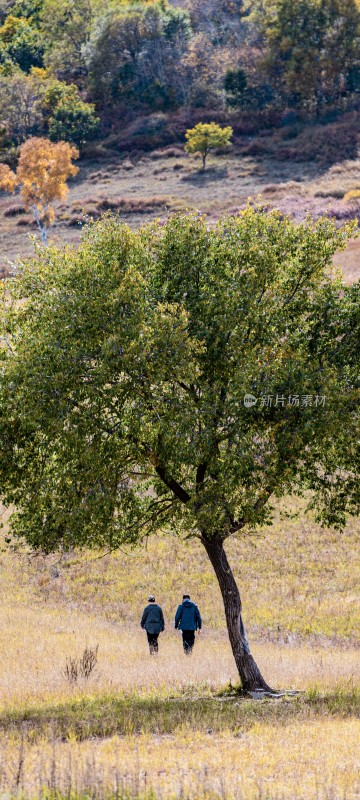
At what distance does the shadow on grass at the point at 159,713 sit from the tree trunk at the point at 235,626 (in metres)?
0.64

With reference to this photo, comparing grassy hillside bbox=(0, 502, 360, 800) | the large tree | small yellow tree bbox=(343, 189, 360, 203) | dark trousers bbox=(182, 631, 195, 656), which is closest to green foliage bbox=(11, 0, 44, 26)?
small yellow tree bbox=(343, 189, 360, 203)

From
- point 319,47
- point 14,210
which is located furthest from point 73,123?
point 319,47

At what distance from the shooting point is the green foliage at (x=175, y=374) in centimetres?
1366

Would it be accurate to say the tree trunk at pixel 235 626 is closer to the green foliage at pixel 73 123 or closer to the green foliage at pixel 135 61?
the green foliage at pixel 73 123

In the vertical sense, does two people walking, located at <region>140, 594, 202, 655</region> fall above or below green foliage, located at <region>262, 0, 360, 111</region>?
below

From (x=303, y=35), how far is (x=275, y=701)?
107 metres

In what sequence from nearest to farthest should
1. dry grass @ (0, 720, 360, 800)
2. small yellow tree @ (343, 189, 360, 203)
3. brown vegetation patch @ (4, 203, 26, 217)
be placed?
dry grass @ (0, 720, 360, 800)
small yellow tree @ (343, 189, 360, 203)
brown vegetation patch @ (4, 203, 26, 217)

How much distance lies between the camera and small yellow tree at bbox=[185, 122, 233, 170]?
9725 centimetres

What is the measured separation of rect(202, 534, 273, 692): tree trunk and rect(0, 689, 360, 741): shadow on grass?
636mm

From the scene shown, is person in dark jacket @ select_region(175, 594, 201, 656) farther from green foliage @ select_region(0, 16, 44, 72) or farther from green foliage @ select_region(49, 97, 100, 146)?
green foliage @ select_region(0, 16, 44, 72)

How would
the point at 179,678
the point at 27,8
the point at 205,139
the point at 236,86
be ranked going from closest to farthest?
1. the point at 179,678
2. the point at 205,139
3. the point at 236,86
4. the point at 27,8

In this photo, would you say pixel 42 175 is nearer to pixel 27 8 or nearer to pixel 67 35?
pixel 67 35

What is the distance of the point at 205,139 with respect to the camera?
9712cm

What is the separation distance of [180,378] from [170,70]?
11910 cm
